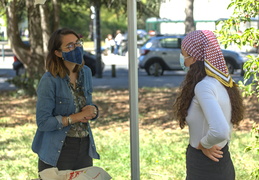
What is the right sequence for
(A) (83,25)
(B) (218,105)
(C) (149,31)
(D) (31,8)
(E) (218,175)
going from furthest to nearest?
1. (A) (83,25)
2. (C) (149,31)
3. (D) (31,8)
4. (E) (218,175)
5. (B) (218,105)

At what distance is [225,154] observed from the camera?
10.4ft

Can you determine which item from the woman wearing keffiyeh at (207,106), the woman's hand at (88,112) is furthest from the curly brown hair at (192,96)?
the woman's hand at (88,112)

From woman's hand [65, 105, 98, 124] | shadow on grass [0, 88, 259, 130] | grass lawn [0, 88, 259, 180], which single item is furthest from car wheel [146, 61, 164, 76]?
woman's hand [65, 105, 98, 124]

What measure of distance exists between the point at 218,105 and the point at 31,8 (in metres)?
10.8

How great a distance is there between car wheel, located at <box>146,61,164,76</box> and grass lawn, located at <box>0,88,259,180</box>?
7.65 m

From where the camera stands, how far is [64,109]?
146 inches

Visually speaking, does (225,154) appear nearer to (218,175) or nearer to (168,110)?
(218,175)

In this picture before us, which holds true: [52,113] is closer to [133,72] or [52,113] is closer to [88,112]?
[88,112]

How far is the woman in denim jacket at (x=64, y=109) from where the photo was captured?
362cm

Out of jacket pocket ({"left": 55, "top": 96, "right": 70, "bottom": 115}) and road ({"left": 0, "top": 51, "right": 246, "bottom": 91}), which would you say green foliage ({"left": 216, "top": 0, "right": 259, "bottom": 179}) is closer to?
jacket pocket ({"left": 55, "top": 96, "right": 70, "bottom": 115})

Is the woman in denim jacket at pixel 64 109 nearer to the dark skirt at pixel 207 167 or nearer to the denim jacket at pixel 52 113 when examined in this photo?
the denim jacket at pixel 52 113

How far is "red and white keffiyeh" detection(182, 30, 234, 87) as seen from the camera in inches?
117

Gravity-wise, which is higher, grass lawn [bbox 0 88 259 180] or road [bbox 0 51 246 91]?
grass lawn [bbox 0 88 259 180]

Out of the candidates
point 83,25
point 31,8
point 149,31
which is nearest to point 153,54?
point 31,8
